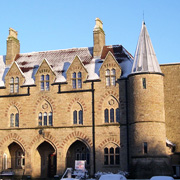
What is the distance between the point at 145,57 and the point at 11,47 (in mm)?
17229

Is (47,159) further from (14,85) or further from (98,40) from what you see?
(98,40)

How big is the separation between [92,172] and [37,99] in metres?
9.85

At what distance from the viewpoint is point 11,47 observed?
5428 centimetres

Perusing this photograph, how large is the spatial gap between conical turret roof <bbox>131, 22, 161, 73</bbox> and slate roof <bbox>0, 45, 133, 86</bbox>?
1794 millimetres

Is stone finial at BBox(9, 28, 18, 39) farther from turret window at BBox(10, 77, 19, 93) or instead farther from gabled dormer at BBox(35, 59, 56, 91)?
gabled dormer at BBox(35, 59, 56, 91)

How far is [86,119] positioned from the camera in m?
47.2

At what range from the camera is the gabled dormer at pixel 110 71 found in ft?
154

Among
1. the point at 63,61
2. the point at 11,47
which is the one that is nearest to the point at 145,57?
the point at 63,61

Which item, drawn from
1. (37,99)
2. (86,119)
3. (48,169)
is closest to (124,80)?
(86,119)

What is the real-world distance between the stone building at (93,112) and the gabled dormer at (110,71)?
4.0 inches

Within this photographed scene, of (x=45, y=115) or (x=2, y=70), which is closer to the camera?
(x=45, y=115)

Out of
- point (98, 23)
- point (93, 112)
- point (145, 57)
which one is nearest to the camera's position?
point (145, 57)

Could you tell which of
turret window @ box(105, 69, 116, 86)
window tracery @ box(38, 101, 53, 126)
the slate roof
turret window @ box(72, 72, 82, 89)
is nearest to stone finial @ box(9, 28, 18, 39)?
the slate roof

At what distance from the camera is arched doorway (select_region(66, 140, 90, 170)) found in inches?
1922
